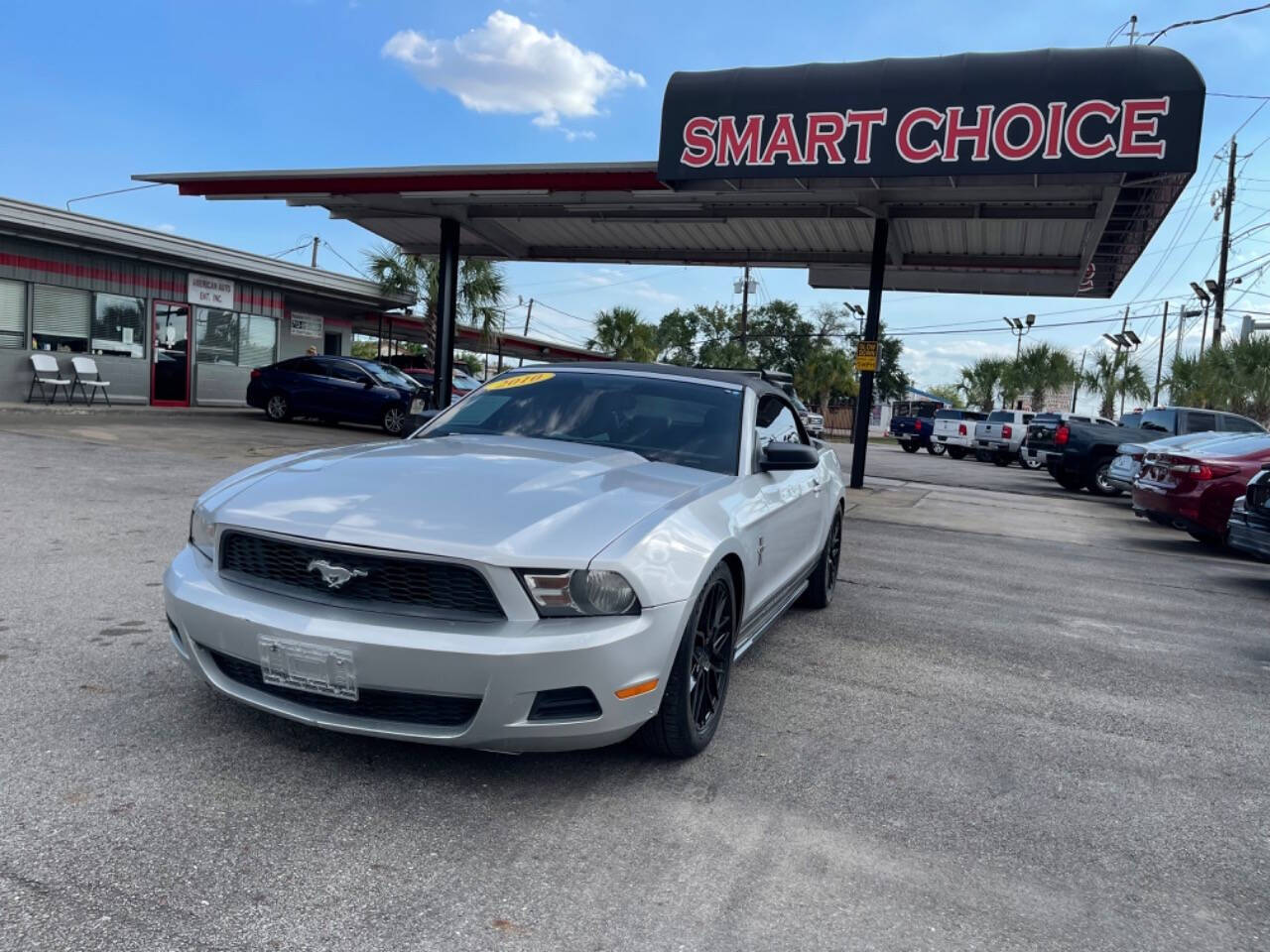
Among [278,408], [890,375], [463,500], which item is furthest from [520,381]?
[890,375]

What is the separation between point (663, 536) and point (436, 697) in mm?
878

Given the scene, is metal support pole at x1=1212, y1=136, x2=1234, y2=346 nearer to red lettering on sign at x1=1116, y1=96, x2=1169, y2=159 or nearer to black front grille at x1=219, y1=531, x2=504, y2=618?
red lettering on sign at x1=1116, y1=96, x2=1169, y2=159

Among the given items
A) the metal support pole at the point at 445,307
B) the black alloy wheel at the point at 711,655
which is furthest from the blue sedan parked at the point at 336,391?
the black alloy wheel at the point at 711,655

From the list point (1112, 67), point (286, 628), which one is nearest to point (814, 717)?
point (286, 628)

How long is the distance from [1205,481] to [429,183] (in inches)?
430

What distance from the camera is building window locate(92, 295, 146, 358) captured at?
20391 mm

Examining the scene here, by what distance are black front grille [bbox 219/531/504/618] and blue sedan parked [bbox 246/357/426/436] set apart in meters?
16.4

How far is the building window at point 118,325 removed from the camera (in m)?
20.4

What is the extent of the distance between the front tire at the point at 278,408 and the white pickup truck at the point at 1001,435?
21.1 metres

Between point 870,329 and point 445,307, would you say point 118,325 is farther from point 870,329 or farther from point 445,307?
point 870,329

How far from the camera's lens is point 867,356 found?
14.7m

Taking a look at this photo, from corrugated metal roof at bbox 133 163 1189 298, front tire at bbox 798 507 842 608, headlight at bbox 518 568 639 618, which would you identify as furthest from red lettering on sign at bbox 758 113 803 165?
headlight at bbox 518 568 639 618

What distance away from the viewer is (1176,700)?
4.68 metres

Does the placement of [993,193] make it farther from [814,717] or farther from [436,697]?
[436,697]
